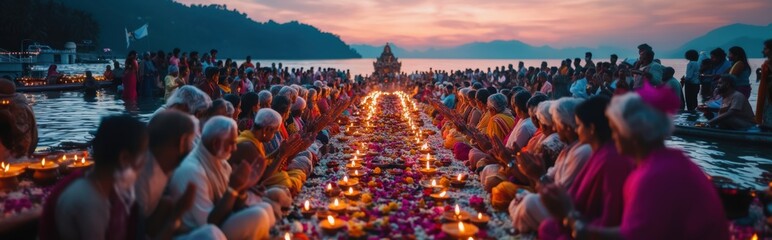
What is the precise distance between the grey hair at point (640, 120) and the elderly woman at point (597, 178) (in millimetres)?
594

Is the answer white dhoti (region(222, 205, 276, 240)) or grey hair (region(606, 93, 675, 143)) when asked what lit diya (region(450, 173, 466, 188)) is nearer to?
white dhoti (region(222, 205, 276, 240))

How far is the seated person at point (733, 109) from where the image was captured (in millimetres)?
10836

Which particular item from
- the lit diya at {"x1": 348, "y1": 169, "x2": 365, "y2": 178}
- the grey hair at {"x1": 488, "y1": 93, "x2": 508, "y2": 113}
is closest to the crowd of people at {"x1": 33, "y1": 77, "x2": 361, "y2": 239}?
the lit diya at {"x1": 348, "y1": 169, "x2": 365, "y2": 178}

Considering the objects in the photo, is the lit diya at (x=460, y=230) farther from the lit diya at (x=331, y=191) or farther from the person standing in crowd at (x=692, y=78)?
the person standing in crowd at (x=692, y=78)

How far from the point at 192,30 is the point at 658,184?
146 meters

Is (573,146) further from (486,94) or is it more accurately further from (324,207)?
(486,94)

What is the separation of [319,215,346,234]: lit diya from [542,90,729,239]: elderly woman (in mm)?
2575

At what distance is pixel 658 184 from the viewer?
2.79 m

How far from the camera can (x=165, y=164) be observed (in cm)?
377

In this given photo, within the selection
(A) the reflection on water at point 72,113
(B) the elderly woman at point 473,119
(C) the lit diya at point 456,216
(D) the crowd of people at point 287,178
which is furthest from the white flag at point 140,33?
(C) the lit diya at point 456,216

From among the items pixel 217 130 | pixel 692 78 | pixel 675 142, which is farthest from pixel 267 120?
pixel 692 78

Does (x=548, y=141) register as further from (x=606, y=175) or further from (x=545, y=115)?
(x=606, y=175)

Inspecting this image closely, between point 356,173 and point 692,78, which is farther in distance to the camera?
point 692,78

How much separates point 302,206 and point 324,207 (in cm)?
24
